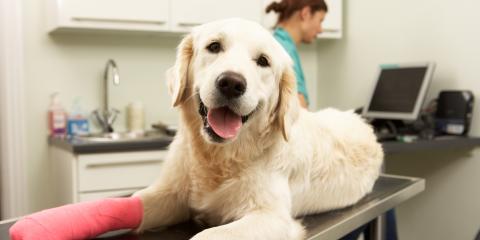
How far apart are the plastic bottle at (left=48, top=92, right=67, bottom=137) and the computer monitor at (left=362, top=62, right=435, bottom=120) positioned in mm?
1931

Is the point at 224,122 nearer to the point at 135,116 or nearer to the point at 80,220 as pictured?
the point at 80,220

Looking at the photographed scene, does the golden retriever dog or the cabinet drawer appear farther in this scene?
the cabinet drawer

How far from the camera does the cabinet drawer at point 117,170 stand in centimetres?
244

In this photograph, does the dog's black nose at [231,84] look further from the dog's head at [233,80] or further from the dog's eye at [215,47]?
the dog's eye at [215,47]

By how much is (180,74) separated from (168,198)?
32 cm

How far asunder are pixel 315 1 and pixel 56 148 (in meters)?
1.78

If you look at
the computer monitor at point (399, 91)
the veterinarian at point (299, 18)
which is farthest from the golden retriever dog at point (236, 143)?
the computer monitor at point (399, 91)

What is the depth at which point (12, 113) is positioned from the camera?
275 cm

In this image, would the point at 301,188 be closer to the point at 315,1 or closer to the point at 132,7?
the point at 315,1

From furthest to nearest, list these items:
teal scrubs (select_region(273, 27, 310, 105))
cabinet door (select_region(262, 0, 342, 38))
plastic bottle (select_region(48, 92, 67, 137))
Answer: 1. cabinet door (select_region(262, 0, 342, 38))
2. plastic bottle (select_region(48, 92, 67, 137))
3. teal scrubs (select_region(273, 27, 310, 105))

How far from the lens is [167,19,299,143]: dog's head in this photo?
1.05 meters

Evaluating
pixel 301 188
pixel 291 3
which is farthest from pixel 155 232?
pixel 291 3

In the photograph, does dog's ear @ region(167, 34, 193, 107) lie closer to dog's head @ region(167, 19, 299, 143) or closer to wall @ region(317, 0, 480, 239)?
dog's head @ region(167, 19, 299, 143)

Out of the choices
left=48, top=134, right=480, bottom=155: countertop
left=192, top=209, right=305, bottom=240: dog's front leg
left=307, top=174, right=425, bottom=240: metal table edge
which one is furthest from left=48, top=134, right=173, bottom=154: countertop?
left=192, top=209, right=305, bottom=240: dog's front leg
